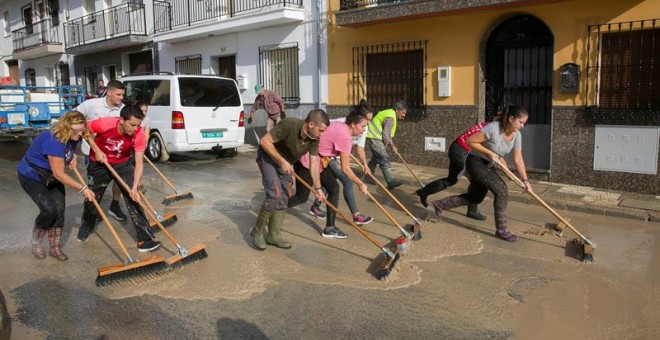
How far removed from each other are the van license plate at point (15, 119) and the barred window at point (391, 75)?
830 centimetres

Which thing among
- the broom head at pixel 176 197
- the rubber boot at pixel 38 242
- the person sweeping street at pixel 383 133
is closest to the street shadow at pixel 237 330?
the rubber boot at pixel 38 242

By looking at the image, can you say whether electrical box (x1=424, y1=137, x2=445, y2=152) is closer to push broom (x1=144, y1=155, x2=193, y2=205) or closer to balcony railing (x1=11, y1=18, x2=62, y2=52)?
push broom (x1=144, y1=155, x2=193, y2=205)

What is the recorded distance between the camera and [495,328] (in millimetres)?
3895

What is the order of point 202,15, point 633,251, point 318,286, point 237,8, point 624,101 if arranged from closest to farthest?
point 318,286
point 633,251
point 624,101
point 237,8
point 202,15

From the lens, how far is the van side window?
440 inches

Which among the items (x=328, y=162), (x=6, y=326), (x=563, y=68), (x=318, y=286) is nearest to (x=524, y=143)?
(x=563, y=68)

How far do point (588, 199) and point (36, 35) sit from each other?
82.8 feet

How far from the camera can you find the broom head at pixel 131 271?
4.57 metres

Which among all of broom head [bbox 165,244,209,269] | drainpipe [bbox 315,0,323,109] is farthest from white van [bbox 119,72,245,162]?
broom head [bbox 165,244,209,269]

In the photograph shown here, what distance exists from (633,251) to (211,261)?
4.21m

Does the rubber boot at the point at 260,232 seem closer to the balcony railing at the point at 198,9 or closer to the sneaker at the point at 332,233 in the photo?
the sneaker at the point at 332,233

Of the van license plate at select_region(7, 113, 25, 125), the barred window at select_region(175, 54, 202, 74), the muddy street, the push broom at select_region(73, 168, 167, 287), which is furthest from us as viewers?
the barred window at select_region(175, 54, 202, 74)

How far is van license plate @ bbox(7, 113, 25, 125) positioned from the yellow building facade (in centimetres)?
791

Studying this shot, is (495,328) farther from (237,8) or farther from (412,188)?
(237,8)
